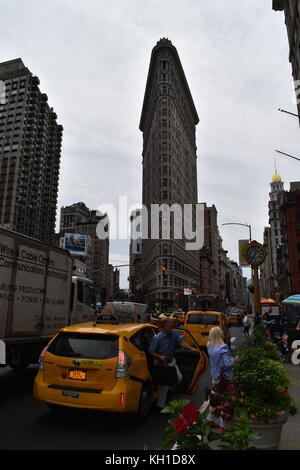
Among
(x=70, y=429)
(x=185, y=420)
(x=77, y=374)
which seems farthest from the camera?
(x=77, y=374)

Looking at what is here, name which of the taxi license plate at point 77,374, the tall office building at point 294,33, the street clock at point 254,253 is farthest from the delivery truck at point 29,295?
the tall office building at point 294,33

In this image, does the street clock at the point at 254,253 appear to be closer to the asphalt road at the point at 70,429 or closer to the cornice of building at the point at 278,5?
the asphalt road at the point at 70,429

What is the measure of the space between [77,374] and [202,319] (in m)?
11.2

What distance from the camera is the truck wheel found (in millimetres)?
6391

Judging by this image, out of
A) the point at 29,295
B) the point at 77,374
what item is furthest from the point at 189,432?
the point at 29,295

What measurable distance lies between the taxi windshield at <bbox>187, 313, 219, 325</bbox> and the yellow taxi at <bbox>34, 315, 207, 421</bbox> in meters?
9.63

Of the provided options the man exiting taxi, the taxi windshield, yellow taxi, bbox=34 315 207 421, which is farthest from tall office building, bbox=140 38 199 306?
yellow taxi, bbox=34 315 207 421

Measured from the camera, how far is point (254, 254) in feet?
47.8

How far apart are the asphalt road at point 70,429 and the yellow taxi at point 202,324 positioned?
30.1ft

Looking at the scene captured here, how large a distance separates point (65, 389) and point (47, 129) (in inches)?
5807

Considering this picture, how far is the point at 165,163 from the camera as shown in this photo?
92.2 m

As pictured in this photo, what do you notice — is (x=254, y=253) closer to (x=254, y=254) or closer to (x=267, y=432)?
(x=254, y=254)
